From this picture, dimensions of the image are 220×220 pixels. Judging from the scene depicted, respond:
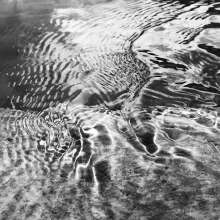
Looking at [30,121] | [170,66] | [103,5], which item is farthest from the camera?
[103,5]

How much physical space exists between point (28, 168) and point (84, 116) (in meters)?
0.64

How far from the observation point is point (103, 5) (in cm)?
462

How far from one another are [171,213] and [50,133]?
1.09m

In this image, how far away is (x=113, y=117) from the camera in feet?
7.91

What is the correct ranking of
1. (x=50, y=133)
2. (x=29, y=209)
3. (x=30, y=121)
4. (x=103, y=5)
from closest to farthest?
(x=29, y=209), (x=50, y=133), (x=30, y=121), (x=103, y=5)

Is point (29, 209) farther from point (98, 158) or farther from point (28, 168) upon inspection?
point (98, 158)

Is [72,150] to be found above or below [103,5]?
below

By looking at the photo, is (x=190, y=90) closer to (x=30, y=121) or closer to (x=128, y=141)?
(x=128, y=141)

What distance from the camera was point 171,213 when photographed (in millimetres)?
1652

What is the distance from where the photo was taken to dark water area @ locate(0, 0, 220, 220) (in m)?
1.77

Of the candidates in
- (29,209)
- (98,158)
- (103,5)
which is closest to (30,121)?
(98,158)

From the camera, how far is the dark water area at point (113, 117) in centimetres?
177

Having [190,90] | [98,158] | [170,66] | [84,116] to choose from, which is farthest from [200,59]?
[98,158]

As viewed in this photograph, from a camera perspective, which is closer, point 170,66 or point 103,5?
point 170,66
